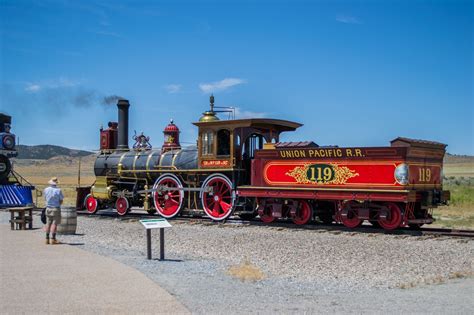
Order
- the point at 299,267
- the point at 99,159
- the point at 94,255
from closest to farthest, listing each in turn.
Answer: the point at 299,267
the point at 94,255
the point at 99,159

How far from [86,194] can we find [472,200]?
1759 centimetres

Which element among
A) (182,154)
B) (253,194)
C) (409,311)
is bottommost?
(409,311)

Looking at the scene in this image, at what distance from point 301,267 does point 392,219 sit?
230 inches

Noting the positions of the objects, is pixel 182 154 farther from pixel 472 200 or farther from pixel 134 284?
pixel 472 200

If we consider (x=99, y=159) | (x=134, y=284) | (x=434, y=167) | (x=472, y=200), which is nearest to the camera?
(x=134, y=284)

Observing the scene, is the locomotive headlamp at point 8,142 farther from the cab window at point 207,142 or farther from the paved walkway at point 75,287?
the paved walkway at point 75,287

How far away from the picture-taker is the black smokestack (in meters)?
22.2

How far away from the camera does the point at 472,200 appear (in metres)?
27.9

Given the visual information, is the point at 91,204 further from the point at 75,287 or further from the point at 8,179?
the point at 75,287

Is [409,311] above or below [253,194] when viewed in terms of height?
below

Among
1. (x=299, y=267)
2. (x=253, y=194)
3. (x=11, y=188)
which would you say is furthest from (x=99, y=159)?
(x=299, y=267)

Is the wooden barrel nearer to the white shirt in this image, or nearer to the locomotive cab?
the white shirt

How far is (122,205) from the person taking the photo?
2084cm

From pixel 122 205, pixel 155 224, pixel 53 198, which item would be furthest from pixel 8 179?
pixel 155 224
